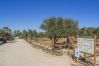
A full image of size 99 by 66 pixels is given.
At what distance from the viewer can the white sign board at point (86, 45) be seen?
1247cm

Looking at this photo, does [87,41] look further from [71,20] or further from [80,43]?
[71,20]

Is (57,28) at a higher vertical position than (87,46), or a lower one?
higher

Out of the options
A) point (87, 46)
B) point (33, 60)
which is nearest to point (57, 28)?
point (33, 60)

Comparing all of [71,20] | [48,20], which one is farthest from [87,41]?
[71,20]

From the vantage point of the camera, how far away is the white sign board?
12.5 metres

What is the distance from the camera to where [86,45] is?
1344 centimetres

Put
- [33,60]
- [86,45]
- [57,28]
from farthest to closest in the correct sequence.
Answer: [57,28]
[33,60]
[86,45]

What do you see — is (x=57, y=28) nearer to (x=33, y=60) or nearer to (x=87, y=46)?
(x=33, y=60)

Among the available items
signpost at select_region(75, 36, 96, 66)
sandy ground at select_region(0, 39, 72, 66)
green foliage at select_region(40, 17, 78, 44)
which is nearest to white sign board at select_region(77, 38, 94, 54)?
signpost at select_region(75, 36, 96, 66)

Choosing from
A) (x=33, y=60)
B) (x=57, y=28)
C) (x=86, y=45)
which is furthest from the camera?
(x=57, y=28)

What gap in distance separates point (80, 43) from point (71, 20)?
40533 mm

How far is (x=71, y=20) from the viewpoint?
54.9 meters

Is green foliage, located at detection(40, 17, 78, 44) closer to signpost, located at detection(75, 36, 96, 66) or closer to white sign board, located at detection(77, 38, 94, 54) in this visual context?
signpost, located at detection(75, 36, 96, 66)

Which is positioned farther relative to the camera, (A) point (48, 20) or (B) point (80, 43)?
(A) point (48, 20)
